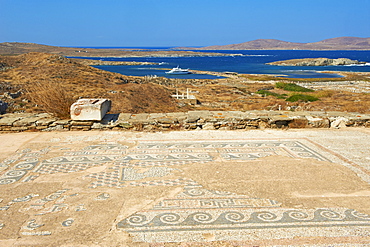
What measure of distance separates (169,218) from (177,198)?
43 cm

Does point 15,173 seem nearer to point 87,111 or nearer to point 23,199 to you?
point 23,199

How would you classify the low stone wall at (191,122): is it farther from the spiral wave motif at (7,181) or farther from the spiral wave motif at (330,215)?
the spiral wave motif at (330,215)

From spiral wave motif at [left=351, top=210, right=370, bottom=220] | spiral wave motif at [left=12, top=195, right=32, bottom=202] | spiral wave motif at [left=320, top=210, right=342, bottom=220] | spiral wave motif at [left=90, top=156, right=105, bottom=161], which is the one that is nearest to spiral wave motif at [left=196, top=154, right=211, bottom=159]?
spiral wave motif at [left=90, top=156, right=105, bottom=161]

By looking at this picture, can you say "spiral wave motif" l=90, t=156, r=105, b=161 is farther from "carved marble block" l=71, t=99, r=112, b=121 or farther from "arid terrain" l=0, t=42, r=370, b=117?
"arid terrain" l=0, t=42, r=370, b=117

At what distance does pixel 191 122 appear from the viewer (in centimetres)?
679

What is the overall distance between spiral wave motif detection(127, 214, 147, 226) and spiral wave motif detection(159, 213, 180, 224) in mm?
180

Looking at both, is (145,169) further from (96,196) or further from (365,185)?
(365,185)

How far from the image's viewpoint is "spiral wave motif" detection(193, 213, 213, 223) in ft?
10.2

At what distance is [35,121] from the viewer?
6621 mm

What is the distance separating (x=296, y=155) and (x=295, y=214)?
203 cm

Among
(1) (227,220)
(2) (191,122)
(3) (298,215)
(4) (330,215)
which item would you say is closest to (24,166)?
(1) (227,220)

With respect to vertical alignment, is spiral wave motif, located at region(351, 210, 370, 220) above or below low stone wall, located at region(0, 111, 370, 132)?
below

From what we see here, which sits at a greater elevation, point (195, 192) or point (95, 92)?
point (95, 92)

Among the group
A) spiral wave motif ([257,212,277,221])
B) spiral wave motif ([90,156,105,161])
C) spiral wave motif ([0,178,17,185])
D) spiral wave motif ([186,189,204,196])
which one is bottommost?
spiral wave motif ([257,212,277,221])
